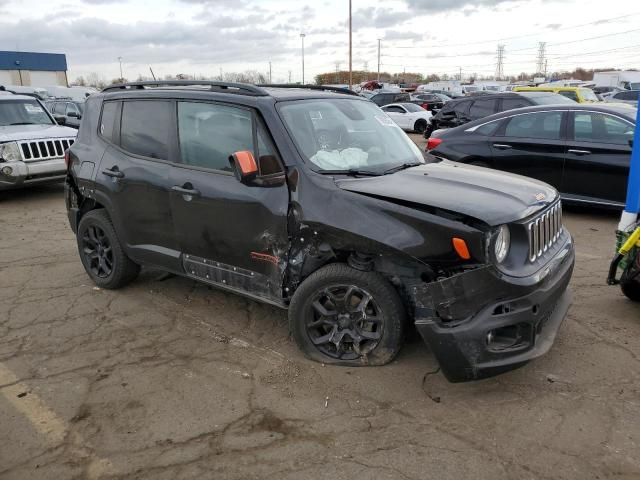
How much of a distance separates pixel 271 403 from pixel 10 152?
26.2ft

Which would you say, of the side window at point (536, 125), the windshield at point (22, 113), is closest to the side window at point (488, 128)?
the side window at point (536, 125)

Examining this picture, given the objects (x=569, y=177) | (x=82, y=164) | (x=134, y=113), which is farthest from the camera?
(x=569, y=177)

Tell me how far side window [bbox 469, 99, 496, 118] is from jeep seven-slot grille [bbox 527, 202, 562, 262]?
939cm

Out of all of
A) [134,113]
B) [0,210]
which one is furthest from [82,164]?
[0,210]

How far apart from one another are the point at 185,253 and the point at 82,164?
1.60 metres

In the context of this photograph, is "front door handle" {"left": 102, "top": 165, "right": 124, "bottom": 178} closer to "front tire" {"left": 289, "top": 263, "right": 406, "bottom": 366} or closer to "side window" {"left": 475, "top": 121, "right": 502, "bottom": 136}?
"front tire" {"left": 289, "top": 263, "right": 406, "bottom": 366}

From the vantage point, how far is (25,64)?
65.5m

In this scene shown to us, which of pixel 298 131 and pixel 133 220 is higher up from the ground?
pixel 298 131

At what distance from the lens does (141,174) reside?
4.45m

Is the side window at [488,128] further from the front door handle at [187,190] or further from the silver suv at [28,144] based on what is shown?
the silver suv at [28,144]

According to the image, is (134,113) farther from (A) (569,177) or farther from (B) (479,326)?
(A) (569,177)

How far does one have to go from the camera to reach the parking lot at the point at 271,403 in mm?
2748

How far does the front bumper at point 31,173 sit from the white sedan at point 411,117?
46.2 ft

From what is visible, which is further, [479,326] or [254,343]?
[254,343]
